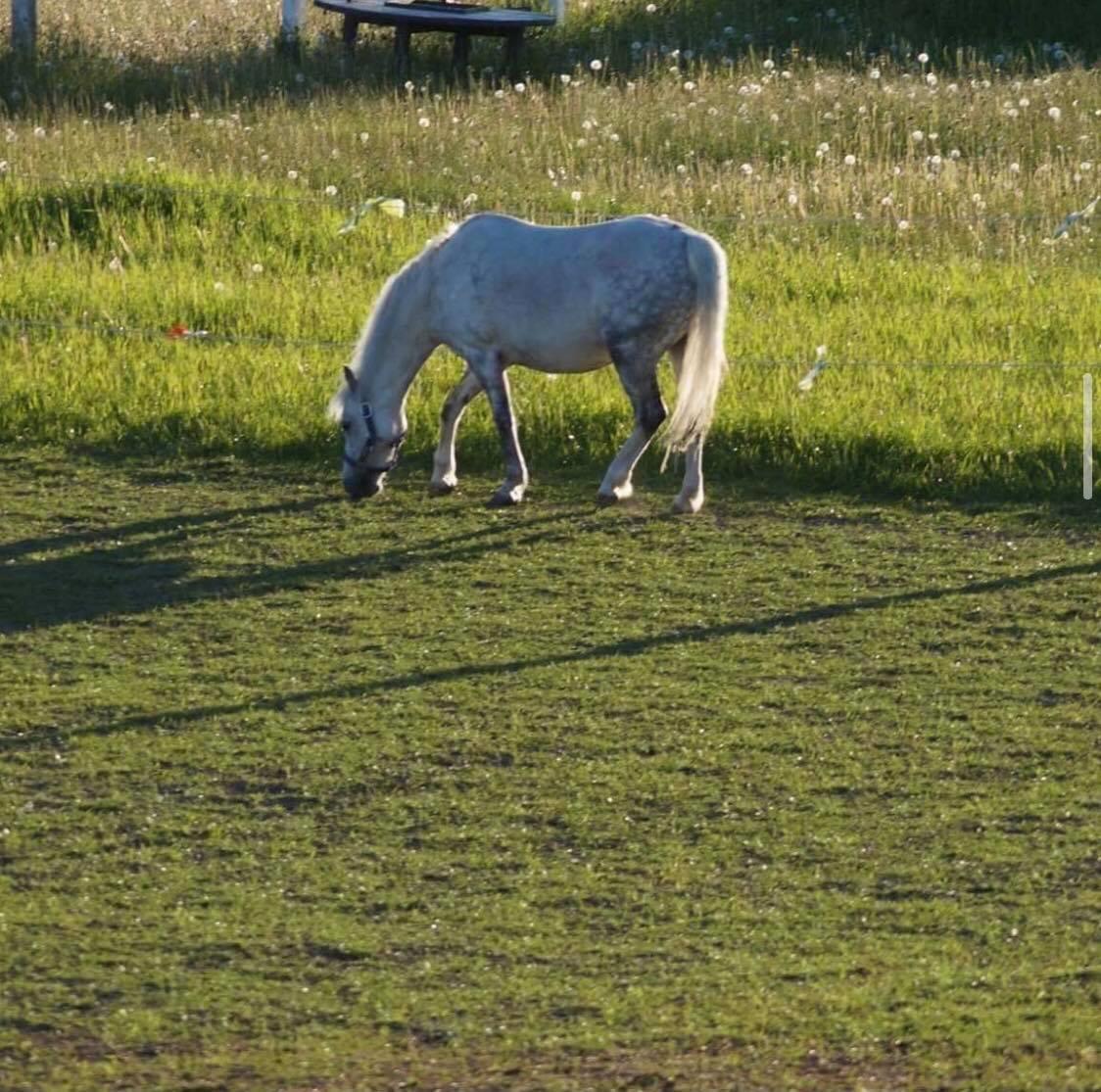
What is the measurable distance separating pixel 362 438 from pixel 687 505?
4.21 feet

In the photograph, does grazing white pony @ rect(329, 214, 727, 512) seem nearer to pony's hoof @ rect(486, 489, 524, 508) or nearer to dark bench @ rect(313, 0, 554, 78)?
pony's hoof @ rect(486, 489, 524, 508)

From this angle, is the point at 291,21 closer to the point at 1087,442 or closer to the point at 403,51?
the point at 403,51

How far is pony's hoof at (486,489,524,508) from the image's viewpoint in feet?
30.0

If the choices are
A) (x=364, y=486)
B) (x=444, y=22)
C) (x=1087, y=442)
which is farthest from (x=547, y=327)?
(x=444, y=22)

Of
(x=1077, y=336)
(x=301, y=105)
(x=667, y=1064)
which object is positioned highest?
(x=301, y=105)

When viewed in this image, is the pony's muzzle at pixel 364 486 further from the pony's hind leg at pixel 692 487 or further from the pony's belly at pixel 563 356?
the pony's hind leg at pixel 692 487

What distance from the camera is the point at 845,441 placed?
962cm

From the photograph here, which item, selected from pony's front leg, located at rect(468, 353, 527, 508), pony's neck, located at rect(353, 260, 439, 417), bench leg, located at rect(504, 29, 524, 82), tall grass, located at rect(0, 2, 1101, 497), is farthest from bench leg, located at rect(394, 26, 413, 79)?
pony's front leg, located at rect(468, 353, 527, 508)

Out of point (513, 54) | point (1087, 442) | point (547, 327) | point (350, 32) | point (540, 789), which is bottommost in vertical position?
point (540, 789)

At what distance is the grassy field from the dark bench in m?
2.60

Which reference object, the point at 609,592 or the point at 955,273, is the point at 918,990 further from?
the point at 955,273

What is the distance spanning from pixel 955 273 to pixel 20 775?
671cm

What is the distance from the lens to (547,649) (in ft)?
24.9

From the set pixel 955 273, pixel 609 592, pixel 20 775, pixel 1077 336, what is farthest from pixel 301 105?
pixel 20 775
